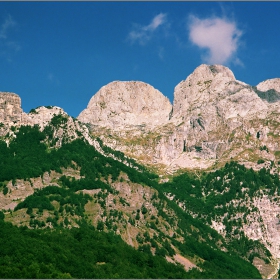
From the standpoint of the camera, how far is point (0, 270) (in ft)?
601

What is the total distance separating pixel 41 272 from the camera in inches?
7815

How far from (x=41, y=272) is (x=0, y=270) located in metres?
20.0

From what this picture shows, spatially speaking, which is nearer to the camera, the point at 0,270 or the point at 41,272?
the point at 0,270
